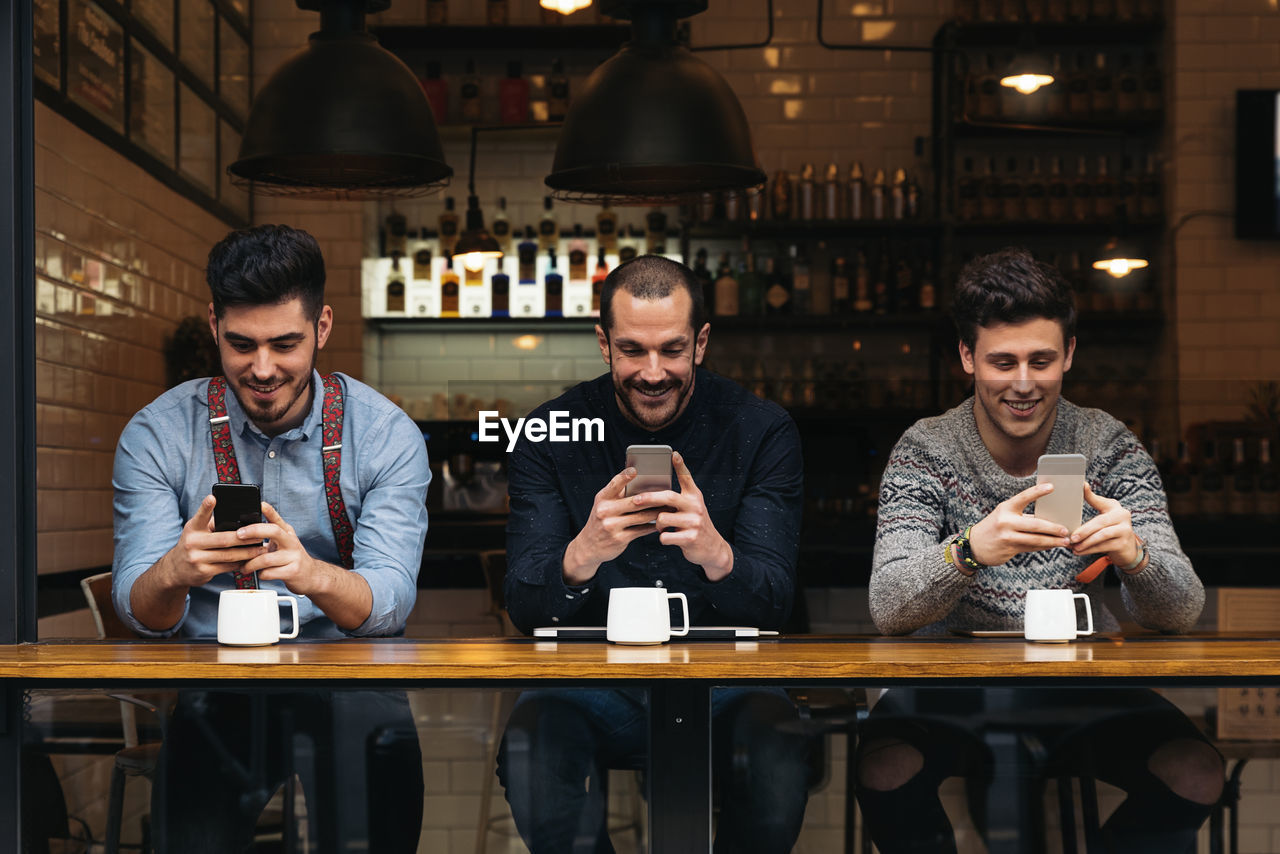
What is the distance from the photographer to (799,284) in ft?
17.4

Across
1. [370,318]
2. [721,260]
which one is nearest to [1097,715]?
[721,260]

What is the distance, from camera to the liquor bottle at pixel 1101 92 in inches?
212

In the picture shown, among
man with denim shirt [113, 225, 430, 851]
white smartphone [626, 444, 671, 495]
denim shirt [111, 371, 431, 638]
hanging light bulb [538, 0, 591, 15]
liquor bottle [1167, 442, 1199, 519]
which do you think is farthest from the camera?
hanging light bulb [538, 0, 591, 15]

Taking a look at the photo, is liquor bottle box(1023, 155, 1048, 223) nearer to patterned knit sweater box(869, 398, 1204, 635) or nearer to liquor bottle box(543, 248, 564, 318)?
liquor bottle box(543, 248, 564, 318)

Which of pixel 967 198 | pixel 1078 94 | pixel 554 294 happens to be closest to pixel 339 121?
pixel 554 294

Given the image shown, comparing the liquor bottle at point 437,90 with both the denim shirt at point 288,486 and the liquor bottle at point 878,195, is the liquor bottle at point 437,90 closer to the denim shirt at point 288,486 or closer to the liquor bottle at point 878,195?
the liquor bottle at point 878,195

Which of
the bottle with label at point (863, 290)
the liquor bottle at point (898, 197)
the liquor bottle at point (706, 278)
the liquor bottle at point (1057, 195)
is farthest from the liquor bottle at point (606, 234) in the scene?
the liquor bottle at point (1057, 195)

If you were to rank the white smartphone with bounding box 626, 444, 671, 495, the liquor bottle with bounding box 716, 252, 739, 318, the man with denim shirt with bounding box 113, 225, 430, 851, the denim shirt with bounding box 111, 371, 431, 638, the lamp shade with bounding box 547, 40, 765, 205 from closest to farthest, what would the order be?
the white smartphone with bounding box 626, 444, 671, 495
the man with denim shirt with bounding box 113, 225, 430, 851
the denim shirt with bounding box 111, 371, 431, 638
the lamp shade with bounding box 547, 40, 765, 205
the liquor bottle with bounding box 716, 252, 739, 318

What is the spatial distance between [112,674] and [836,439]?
1476mm

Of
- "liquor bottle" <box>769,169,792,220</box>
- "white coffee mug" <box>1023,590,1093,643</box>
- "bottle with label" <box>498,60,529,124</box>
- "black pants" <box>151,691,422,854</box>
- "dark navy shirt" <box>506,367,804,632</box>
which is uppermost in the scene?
"bottle with label" <box>498,60,529,124</box>

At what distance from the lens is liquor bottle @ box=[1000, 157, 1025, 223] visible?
17.5 feet

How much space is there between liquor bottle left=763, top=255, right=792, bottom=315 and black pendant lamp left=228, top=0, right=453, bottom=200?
2.47 meters

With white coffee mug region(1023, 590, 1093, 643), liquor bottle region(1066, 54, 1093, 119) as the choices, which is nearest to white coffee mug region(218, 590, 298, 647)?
white coffee mug region(1023, 590, 1093, 643)

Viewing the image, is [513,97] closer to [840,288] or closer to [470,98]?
[470,98]
